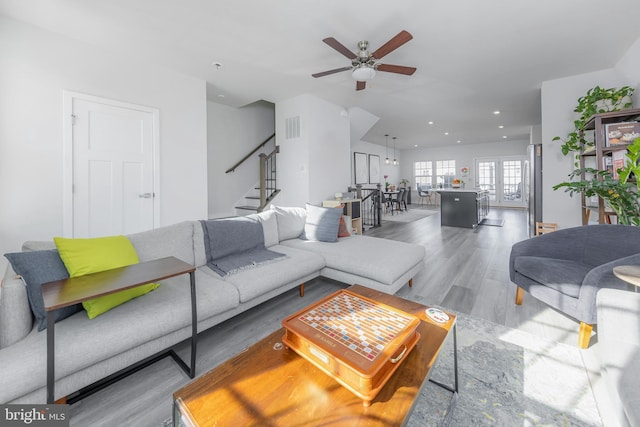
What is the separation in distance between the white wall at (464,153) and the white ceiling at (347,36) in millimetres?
6841

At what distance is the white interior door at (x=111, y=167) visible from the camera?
3145 millimetres

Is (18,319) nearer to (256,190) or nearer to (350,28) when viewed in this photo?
(350,28)

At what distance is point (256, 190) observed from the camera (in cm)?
636

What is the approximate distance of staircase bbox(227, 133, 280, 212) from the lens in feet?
17.4

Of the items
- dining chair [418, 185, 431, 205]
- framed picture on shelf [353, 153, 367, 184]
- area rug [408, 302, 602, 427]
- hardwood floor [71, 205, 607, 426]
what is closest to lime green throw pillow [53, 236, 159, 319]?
hardwood floor [71, 205, 607, 426]

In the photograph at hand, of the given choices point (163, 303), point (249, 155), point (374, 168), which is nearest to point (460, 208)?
point (374, 168)

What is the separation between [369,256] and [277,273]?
916mm

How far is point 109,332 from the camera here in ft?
4.43

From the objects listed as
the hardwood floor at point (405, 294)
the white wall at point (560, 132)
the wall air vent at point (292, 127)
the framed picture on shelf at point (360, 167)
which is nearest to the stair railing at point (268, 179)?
the wall air vent at point (292, 127)

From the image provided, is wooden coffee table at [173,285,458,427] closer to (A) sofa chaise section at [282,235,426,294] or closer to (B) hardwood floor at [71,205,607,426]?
(B) hardwood floor at [71,205,607,426]

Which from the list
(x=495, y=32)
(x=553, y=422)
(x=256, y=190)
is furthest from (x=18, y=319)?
(x=256, y=190)

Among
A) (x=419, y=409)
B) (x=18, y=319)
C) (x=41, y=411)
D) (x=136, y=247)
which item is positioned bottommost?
(x=419, y=409)

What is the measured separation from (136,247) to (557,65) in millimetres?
5675

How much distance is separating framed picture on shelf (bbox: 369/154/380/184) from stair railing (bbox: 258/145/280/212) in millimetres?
5824
